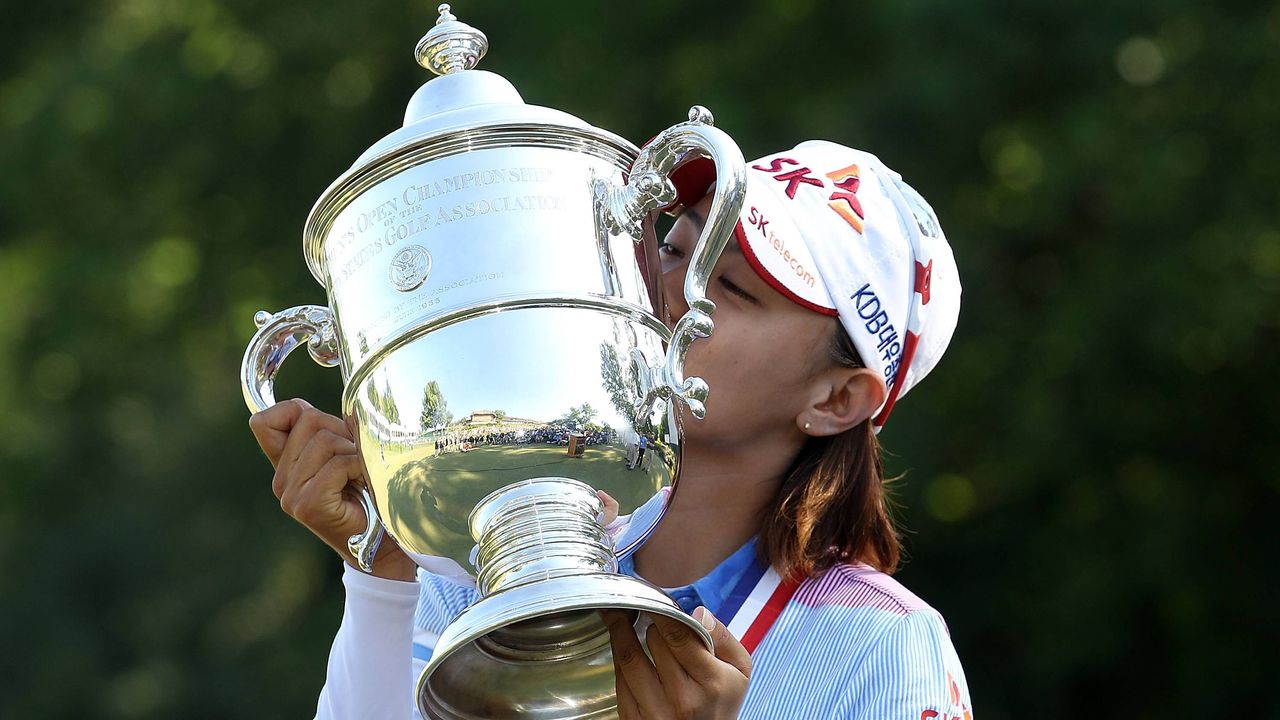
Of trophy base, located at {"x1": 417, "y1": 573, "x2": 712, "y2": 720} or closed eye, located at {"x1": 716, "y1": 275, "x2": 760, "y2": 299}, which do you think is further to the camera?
closed eye, located at {"x1": 716, "y1": 275, "x2": 760, "y2": 299}

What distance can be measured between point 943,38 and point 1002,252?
739 mm

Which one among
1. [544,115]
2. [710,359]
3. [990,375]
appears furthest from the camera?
[990,375]

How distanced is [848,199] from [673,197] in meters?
0.42

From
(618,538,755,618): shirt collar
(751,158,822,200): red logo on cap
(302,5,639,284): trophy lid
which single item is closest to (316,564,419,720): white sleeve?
(618,538,755,618): shirt collar

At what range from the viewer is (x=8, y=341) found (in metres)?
6.09

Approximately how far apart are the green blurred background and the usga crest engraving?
2.79 metres

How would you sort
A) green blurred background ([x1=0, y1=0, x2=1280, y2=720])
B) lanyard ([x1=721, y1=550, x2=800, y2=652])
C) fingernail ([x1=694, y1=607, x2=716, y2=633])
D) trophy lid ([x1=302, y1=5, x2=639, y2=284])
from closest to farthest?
fingernail ([x1=694, y1=607, x2=716, y2=633])
trophy lid ([x1=302, y1=5, x2=639, y2=284])
lanyard ([x1=721, y1=550, x2=800, y2=652])
green blurred background ([x1=0, y1=0, x2=1280, y2=720])

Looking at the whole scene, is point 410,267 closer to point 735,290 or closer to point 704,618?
point 704,618

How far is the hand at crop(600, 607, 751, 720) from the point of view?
1.56 meters

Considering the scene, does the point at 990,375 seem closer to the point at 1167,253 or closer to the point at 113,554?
the point at 1167,253

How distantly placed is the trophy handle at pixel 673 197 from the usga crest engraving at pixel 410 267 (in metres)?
0.19

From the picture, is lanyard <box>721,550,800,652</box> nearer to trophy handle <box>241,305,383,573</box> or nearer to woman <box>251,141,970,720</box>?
woman <box>251,141,970,720</box>

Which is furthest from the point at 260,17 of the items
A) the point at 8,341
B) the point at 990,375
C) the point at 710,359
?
the point at 710,359

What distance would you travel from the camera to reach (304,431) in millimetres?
1881
